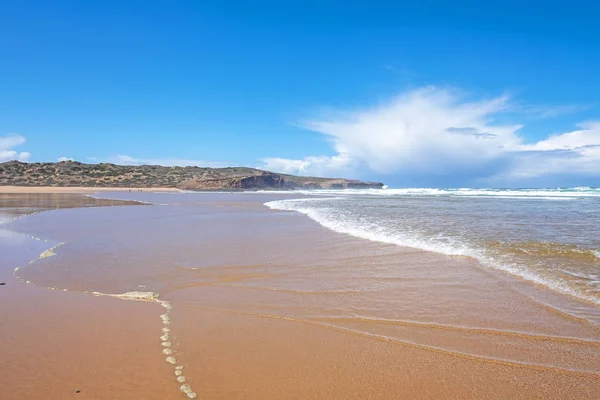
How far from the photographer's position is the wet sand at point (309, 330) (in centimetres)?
313

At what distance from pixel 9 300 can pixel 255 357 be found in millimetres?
Result: 4013

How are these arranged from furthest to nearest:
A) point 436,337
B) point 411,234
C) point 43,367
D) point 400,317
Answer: point 411,234, point 400,317, point 436,337, point 43,367

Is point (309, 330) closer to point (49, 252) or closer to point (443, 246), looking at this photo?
point (443, 246)

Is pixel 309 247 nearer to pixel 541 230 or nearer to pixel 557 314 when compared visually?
pixel 557 314

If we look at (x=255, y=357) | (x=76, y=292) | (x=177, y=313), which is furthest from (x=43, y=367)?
(x=76, y=292)

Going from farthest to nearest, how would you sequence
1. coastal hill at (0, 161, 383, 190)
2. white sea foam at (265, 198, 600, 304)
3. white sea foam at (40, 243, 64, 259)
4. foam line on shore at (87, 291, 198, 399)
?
coastal hill at (0, 161, 383, 190) → white sea foam at (40, 243, 64, 259) → white sea foam at (265, 198, 600, 304) → foam line on shore at (87, 291, 198, 399)

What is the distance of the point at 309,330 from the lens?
4262mm

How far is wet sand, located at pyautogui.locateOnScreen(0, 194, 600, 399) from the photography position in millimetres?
3135

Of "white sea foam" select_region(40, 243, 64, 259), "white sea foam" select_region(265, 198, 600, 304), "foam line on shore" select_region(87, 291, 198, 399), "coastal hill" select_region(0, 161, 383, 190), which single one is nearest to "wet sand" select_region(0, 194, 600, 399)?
"foam line on shore" select_region(87, 291, 198, 399)

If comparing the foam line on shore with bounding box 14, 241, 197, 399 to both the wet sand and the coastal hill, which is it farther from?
the coastal hill

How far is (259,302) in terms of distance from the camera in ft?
17.3

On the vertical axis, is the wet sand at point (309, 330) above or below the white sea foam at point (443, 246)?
below

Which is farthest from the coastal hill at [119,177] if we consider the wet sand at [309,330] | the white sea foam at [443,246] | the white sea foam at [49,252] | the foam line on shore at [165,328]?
the foam line on shore at [165,328]

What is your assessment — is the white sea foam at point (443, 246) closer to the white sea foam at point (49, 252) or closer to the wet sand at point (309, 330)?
the wet sand at point (309, 330)
